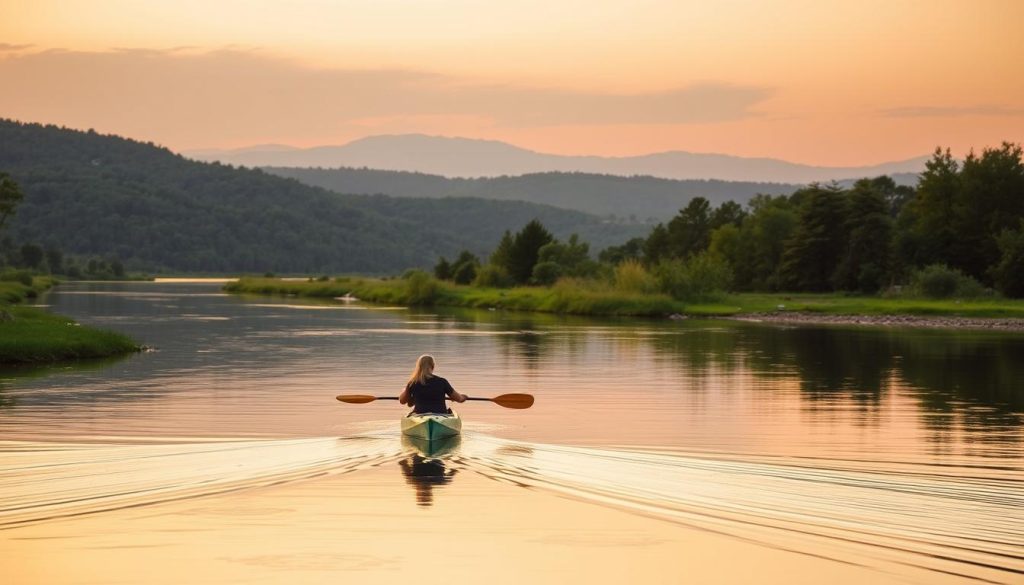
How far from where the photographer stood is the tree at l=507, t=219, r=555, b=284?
379 feet

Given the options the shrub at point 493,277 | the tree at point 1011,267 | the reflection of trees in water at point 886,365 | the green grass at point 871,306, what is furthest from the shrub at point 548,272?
the reflection of trees in water at point 886,365

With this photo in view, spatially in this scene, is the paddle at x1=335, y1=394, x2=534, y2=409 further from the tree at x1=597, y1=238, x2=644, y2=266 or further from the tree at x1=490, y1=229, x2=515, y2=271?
the tree at x1=597, y1=238, x2=644, y2=266

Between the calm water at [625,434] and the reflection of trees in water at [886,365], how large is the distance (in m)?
0.17

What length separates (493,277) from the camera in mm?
116500

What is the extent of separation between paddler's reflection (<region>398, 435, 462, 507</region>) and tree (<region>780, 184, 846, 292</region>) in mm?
85470

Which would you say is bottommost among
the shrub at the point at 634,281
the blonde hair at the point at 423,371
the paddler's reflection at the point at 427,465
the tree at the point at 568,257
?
the paddler's reflection at the point at 427,465

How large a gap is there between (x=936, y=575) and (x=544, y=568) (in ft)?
14.3

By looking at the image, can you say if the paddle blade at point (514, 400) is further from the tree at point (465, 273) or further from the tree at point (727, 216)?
the tree at point (727, 216)

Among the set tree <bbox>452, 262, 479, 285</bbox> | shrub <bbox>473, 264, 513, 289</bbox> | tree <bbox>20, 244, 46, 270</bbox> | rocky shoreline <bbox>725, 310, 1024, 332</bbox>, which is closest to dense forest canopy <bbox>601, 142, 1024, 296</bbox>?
rocky shoreline <bbox>725, 310, 1024, 332</bbox>

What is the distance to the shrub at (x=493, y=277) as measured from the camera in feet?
378

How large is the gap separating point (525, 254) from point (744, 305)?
28.3m

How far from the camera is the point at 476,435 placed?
85.5 ft

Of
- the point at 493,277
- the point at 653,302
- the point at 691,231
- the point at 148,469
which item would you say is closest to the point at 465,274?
the point at 493,277

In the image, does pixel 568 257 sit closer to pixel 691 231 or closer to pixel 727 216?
pixel 691 231
